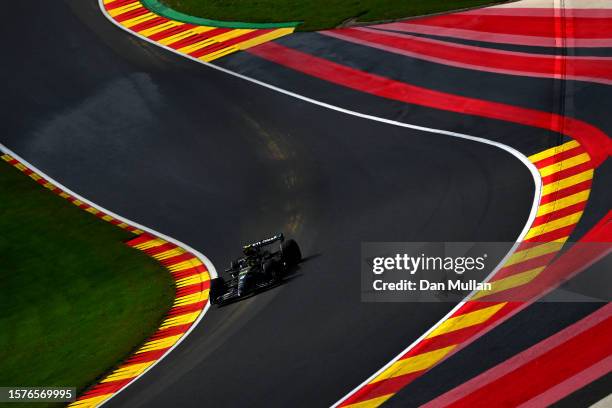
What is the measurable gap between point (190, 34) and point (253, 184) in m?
14.4

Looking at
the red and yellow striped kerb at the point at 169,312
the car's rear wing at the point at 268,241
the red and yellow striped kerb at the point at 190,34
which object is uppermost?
the red and yellow striped kerb at the point at 190,34

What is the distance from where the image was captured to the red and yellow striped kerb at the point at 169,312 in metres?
21.1

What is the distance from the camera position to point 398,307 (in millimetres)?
19750

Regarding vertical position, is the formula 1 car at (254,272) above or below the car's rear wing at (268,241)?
below

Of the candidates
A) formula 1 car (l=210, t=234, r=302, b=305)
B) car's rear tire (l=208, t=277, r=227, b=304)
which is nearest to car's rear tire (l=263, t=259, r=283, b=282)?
formula 1 car (l=210, t=234, r=302, b=305)

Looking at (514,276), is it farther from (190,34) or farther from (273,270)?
(190,34)

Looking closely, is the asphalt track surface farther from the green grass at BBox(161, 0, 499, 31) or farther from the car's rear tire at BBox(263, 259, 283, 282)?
the green grass at BBox(161, 0, 499, 31)

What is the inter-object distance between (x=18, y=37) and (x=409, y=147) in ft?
78.0

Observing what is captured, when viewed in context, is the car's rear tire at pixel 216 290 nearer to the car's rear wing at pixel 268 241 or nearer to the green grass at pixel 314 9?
the car's rear wing at pixel 268 241

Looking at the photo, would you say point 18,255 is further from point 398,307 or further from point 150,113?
point 398,307

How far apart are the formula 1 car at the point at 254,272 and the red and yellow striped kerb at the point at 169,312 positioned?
2.58ft

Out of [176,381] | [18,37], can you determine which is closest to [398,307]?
[176,381]

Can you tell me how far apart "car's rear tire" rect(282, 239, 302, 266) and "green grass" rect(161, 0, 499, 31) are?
1687 cm

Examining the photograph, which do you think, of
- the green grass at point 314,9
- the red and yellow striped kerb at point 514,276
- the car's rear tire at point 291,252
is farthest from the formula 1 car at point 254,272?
the green grass at point 314,9
